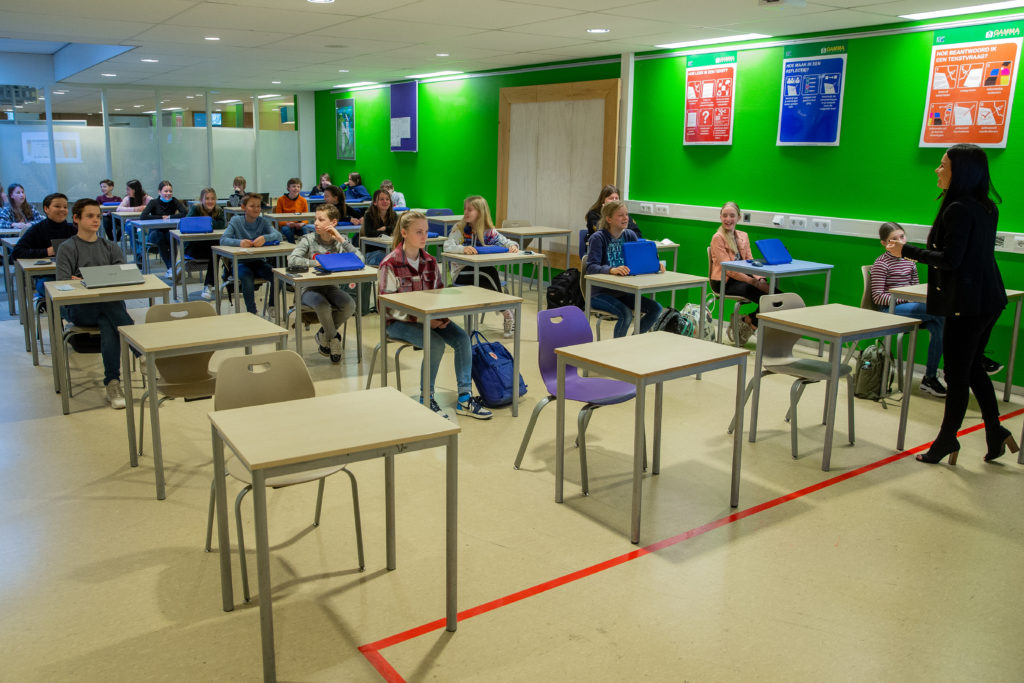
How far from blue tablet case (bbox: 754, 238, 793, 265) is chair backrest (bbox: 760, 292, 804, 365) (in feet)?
5.81

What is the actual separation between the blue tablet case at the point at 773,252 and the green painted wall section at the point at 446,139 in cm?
297

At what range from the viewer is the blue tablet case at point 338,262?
5.86m

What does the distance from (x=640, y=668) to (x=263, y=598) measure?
119cm

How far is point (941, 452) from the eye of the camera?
4.29 metres

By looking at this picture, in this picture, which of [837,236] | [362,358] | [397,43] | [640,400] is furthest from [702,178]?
[640,400]

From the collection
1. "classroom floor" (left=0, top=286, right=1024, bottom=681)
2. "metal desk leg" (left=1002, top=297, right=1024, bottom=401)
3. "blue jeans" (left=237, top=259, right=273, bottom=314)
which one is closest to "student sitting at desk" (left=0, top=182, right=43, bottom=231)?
"blue jeans" (left=237, top=259, right=273, bottom=314)

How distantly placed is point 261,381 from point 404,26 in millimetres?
4627

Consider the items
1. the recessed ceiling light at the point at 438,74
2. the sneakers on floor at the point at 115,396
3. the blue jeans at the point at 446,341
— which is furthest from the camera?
the recessed ceiling light at the point at 438,74

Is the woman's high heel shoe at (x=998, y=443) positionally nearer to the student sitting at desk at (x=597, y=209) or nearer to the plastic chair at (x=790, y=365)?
the plastic chair at (x=790, y=365)

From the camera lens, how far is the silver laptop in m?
4.77

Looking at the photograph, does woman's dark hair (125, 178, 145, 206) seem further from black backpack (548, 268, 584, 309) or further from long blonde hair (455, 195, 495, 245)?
black backpack (548, 268, 584, 309)

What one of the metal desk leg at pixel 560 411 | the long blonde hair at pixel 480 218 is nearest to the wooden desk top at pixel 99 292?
the metal desk leg at pixel 560 411

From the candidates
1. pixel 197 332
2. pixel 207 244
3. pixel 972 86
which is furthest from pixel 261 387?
pixel 207 244

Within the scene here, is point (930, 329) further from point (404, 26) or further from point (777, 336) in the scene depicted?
point (404, 26)
